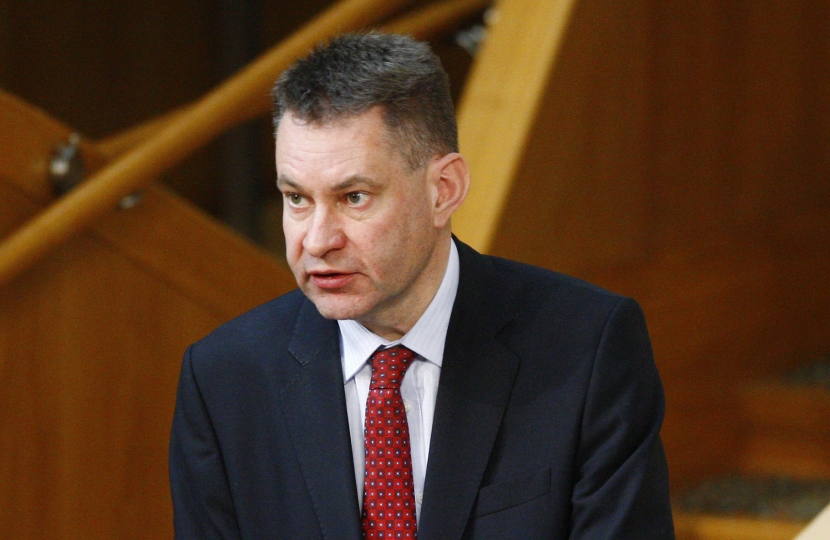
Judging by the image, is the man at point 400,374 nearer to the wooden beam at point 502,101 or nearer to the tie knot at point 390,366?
the tie knot at point 390,366

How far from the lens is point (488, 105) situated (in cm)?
287

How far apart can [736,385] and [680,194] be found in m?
0.66

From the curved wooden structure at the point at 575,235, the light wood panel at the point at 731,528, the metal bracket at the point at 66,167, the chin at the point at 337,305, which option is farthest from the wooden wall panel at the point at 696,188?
the chin at the point at 337,305

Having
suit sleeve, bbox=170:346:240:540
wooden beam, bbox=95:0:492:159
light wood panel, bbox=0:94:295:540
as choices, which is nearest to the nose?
suit sleeve, bbox=170:346:240:540

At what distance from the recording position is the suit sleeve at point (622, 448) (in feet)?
4.77

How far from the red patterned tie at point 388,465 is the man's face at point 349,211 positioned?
0.14 metres

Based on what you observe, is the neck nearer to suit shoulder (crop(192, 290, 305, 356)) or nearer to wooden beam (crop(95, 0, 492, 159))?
suit shoulder (crop(192, 290, 305, 356))

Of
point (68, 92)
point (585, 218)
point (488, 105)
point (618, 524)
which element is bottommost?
point (618, 524)

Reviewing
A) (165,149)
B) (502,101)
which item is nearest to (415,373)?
(165,149)

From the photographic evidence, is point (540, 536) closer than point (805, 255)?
Yes

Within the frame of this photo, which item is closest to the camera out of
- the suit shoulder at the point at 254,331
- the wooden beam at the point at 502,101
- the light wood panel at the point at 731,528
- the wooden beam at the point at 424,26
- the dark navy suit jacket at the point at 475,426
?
the dark navy suit jacket at the point at 475,426

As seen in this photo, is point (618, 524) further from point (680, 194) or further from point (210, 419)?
point (680, 194)

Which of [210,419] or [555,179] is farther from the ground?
[555,179]

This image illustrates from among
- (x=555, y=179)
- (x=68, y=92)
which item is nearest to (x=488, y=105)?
(x=555, y=179)
